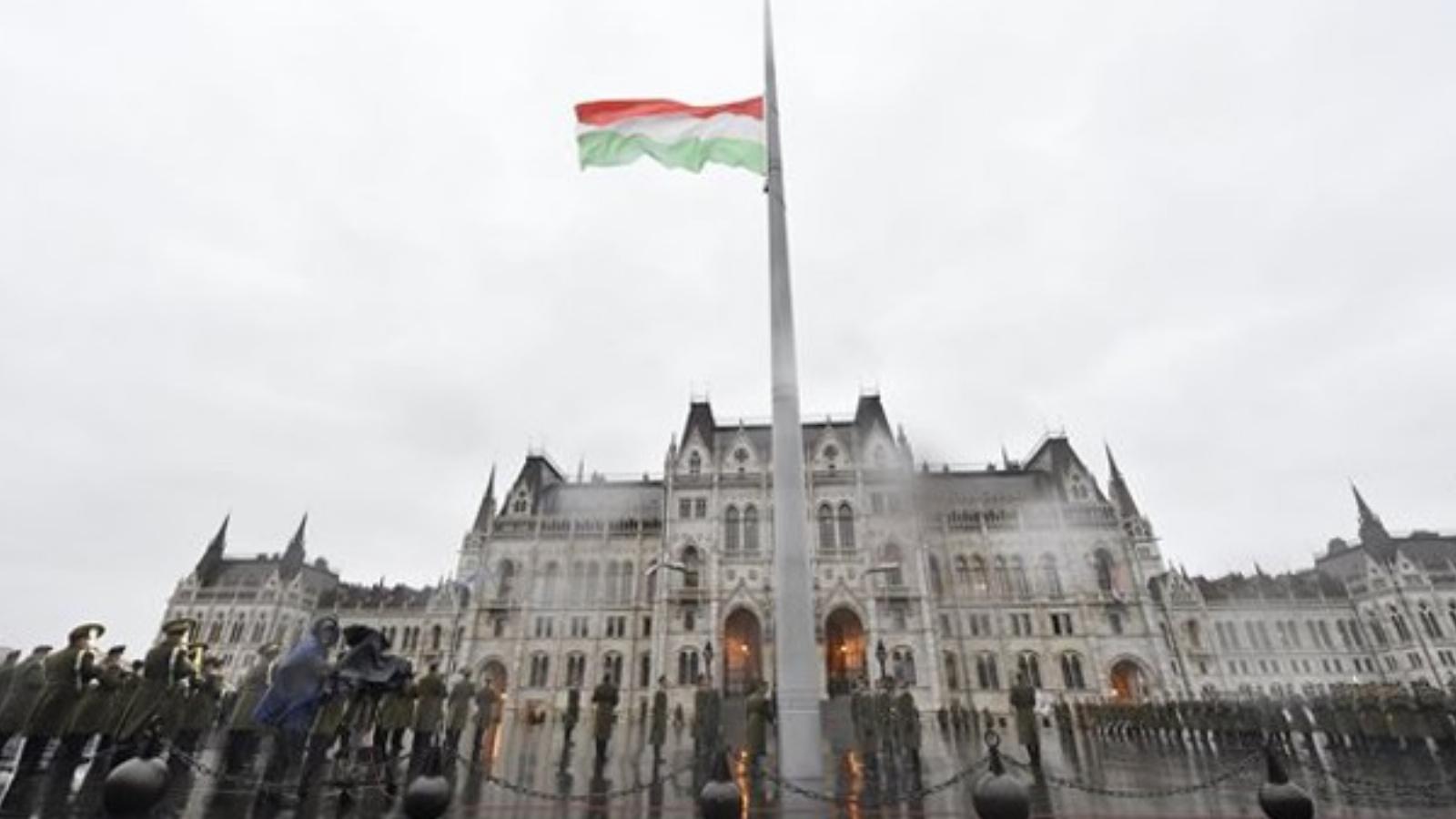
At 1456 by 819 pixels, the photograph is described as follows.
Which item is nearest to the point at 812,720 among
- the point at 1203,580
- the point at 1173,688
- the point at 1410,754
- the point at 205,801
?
the point at 205,801

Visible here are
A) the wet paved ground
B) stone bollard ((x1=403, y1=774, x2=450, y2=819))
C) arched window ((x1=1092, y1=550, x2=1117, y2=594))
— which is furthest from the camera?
arched window ((x1=1092, y1=550, x2=1117, y2=594))

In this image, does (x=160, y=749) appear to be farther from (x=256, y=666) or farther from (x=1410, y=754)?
(x=1410, y=754)

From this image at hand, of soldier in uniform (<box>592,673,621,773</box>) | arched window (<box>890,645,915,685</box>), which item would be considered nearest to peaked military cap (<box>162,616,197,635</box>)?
soldier in uniform (<box>592,673,621,773</box>)

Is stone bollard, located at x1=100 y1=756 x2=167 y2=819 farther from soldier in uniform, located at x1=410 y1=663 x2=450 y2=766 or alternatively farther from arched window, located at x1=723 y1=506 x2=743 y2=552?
arched window, located at x1=723 y1=506 x2=743 y2=552

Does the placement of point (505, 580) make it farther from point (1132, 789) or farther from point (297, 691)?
point (1132, 789)

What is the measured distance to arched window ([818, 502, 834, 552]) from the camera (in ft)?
137

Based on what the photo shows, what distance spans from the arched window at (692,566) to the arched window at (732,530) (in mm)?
2027

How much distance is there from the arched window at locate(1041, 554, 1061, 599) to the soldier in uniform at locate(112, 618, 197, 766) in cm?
4657

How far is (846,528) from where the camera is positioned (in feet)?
139

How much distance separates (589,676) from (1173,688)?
124ft

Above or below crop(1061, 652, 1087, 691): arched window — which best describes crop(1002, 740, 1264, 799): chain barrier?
below

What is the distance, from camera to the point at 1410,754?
14.8 m

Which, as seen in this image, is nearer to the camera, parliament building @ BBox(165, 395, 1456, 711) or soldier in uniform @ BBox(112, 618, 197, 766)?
soldier in uniform @ BBox(112, 618, 197, 766)

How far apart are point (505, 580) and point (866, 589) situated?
25.3 metres
